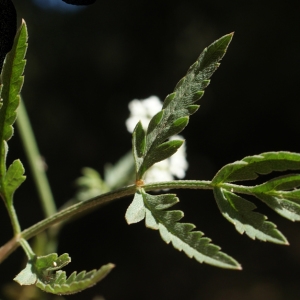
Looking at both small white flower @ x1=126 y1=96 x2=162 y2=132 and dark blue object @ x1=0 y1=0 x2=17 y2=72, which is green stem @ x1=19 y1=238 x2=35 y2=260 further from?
small white flower @ x1=126 y1=96 x2=162 y2=132

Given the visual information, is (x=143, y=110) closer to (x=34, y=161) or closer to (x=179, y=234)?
(x=34, y=161)

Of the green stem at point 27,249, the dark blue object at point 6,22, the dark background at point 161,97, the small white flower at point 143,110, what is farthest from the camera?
the dark background at point 161,97

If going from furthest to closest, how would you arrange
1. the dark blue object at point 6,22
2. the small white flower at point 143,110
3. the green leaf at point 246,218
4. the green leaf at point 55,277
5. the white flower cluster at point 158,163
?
1. the small white flower at point 143,110
2. the white flower cluster at point 158,163
3. the green leaf at point 246,218
4. the green leaf at point 55,277
5. the dark blue object at point 6,22

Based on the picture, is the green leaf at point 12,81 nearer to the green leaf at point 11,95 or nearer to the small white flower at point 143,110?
the green leaf at point 11,95

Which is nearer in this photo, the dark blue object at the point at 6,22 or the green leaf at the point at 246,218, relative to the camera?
the dark blue object at the point at 6,22

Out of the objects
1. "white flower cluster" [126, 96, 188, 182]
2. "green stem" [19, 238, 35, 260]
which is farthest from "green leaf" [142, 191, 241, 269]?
"white flower cluster" [126, 96, 188, 182]

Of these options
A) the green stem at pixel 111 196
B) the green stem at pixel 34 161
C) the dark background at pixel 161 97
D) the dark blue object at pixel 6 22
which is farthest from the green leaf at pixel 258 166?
the dark background at pixel 161 97

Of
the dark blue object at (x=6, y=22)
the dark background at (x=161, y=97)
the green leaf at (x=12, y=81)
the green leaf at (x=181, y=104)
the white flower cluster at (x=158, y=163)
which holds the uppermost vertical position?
the dark blue object at (x=6, y=22)
